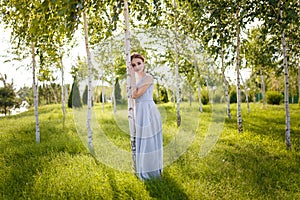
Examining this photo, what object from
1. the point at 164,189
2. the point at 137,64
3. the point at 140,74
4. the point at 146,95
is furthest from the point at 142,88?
the point at 164,189

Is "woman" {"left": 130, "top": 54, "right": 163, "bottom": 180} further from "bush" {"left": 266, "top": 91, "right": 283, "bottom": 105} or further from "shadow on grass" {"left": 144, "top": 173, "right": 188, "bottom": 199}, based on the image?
"bush" {"left": 266, "top": 91, "right": 283, "bottom": 105}

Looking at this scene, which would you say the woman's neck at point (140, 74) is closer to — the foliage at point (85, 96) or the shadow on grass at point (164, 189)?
the shadow on grass at point (164, 189)

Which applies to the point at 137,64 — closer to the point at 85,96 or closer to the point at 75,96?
the point at 75,96

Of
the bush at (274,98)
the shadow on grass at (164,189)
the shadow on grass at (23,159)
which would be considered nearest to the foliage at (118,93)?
the shadow on grass at (164,189)

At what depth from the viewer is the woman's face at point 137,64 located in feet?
15.3

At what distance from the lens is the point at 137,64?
4676 millimetres

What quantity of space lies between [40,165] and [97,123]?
2766 millimetres

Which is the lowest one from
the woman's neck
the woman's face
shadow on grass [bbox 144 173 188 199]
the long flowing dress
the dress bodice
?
shadow on grass [bbox 144 173 188 199]

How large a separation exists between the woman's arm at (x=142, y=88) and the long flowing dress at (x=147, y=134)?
81mm

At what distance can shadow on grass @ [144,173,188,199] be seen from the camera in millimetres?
4047

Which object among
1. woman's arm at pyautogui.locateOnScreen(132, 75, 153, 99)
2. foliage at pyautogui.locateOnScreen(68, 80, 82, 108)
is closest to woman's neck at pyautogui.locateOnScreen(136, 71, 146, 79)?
woman's arm at pyautogui.locateOnScreen(132, 75, 153, 99)

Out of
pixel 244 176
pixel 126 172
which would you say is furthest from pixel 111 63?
pixel 244 176

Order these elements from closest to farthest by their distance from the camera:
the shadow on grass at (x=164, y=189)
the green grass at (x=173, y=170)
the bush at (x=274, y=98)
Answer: the shadow on grass at (x=164, y=189)
the green grass at (x=173, y=170)
the bush at (x=274, y=98)

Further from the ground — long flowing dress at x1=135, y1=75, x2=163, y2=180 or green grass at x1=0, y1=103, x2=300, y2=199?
long flowing dress at x1=135, y1=75, x2=163, y2=180
